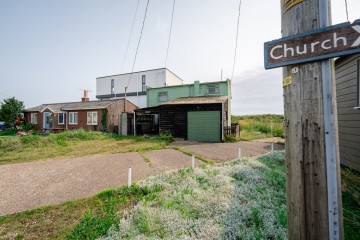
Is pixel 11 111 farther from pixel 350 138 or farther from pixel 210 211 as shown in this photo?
pixel 350 138

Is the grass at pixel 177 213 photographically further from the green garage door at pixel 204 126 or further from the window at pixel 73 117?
the window at pixel 73 117

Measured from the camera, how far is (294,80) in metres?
1.58

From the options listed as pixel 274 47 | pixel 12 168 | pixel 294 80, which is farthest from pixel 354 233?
pixel 12 168

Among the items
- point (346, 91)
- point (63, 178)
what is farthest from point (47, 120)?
point (346, 91)

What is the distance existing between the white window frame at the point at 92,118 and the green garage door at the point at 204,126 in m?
13.0

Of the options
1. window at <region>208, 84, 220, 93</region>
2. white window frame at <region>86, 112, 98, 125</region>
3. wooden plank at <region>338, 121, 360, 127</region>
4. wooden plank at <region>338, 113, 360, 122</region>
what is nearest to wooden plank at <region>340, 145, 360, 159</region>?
wooden plank at <region>338, 121, 360, 127</region>

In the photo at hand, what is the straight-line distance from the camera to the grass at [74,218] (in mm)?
3055

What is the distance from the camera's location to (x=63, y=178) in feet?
20.0

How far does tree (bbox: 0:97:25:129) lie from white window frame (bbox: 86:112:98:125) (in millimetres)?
13182

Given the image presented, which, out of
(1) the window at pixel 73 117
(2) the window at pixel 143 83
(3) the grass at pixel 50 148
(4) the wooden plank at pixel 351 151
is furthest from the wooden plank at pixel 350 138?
(2) the window at pixel 143 83

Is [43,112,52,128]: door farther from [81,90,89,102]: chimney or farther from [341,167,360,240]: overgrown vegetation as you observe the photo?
[341,167,360,240]: overgrown vegetation

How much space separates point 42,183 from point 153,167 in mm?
3641

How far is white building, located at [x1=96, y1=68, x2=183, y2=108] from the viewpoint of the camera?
100.0 ft

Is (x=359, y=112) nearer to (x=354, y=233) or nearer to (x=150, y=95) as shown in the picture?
(x=354, y=233)
